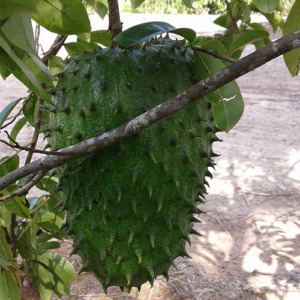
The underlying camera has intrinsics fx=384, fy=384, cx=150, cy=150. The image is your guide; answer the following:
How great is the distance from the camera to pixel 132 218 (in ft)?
3.07

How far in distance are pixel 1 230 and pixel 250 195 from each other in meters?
2.69

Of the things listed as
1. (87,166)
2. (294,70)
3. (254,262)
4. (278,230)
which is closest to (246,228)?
(278,230)

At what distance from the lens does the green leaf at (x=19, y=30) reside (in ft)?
2.26

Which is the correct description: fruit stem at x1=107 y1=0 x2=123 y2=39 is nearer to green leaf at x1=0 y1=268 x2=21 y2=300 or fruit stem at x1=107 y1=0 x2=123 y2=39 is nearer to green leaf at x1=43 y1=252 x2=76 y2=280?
green leaf at x1=0 y1=268 x2=21 y2=300

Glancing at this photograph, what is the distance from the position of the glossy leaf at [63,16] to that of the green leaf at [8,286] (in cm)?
69

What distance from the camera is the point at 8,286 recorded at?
1.08 m

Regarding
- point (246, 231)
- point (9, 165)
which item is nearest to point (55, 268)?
point (9, 165)

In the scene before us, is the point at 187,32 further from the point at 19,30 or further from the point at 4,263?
the point at 4,263

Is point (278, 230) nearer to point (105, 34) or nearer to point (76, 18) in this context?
point (105, 34)

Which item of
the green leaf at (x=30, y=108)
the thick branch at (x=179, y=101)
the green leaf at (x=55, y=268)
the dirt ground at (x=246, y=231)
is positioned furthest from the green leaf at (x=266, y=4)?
the dirt ground at (x=246, y=231)

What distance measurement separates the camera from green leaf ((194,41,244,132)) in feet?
3.14

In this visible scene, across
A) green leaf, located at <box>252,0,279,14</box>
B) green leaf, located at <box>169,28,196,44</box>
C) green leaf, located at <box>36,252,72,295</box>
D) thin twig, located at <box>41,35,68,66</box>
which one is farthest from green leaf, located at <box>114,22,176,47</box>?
green leaf, located at <box>36,252,72,295</box>

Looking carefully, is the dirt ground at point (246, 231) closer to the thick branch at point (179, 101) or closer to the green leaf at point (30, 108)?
the green leaf at point (30, 108)

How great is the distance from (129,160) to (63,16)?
36 centimetres
